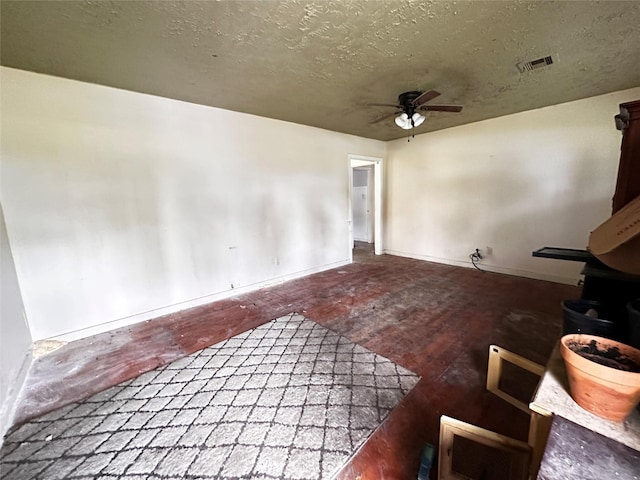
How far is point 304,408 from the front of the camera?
1588 millimetres

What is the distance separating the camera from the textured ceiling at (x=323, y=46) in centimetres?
161

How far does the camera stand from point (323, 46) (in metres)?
1.99

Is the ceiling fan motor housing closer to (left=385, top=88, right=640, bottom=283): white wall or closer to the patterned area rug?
(left=385, top=88, right=640, bottom=283): white wall

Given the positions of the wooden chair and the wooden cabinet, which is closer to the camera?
the wooden chair

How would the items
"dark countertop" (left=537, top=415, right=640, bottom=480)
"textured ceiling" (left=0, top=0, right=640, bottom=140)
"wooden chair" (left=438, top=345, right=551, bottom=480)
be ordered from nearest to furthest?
"dark countertop" (left=537, top=415, right=640, bottom=480) → "wooden chair" (left=438, top=345, right=551, bottom=480) → "textured ceiling" (left=0, top=0, right=640, bottom=140)

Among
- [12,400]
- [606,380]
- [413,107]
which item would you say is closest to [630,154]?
[606,380]

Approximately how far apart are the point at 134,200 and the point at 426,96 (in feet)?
10.7

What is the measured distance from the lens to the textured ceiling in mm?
1609

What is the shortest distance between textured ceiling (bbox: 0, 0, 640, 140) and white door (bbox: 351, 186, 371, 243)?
4313mm

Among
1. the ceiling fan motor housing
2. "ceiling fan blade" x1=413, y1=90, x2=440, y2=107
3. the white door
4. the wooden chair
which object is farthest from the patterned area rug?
the white door

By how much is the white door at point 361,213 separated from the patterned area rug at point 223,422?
5.57 m

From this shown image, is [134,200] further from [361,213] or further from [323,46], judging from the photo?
[361,213]

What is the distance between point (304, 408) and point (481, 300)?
2.67 m

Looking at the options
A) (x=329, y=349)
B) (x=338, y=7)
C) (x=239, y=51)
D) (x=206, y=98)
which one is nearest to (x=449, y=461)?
(x=329, y=349)
